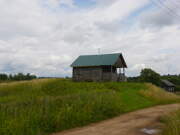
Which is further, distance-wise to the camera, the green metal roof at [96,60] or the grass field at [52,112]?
the green metal roof at [96,60]

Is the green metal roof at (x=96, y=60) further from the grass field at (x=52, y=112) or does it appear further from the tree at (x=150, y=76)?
the tree at (x=150, y=76)

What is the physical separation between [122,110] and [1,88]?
13.6 meters

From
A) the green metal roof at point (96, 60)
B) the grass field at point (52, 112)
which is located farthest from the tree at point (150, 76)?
the grass field at point (52, 112)

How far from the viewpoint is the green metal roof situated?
2653 cm

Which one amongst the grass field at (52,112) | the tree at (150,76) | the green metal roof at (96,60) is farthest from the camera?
the tree at (150,76)

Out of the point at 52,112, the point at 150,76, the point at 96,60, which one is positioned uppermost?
the point at 96,60

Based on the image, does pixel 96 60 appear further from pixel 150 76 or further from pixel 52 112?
pixel 150 76

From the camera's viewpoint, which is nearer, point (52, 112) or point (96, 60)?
point (52, 112)

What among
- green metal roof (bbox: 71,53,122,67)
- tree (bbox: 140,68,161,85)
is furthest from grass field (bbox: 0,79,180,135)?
tree (bbox: 140,68,161,85)

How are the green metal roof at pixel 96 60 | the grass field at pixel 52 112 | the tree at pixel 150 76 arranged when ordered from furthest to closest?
the tree at pixel 150 76 → the green metal roof at pixel 96 60 → the grass field at pixel 52 112

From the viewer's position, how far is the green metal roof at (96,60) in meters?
26.5

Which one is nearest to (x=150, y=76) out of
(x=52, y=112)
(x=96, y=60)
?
(x=96, y=60)

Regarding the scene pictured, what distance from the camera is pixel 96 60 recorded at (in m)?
28.0

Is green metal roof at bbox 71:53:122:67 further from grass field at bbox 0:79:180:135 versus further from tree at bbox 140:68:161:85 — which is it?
tree at bbox 140:68:161:85
